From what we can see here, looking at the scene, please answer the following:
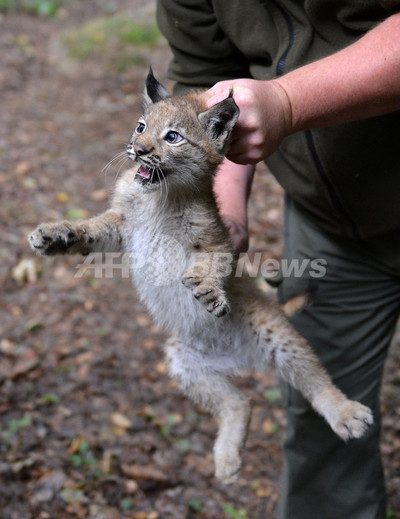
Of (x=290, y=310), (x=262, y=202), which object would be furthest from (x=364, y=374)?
(x=262, y=202)

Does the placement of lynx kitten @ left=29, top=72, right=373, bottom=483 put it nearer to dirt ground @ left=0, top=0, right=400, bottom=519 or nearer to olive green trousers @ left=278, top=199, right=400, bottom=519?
olive green trousers @ left=278, top=199, right=400, bottom=519

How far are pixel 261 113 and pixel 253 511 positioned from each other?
3161 millimetres

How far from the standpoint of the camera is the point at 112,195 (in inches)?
124

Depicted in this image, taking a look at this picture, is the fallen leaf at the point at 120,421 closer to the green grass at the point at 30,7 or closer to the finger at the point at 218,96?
the finger at the point at 218,96

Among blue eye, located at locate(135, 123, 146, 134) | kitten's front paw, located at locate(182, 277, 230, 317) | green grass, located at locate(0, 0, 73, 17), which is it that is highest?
green grass, located at locate(0, 0, 73, 17)

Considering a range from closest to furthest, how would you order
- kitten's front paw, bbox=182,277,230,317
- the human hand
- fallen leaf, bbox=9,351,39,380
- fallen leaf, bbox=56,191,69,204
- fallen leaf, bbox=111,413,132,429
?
the human hand < kitten's front paw, bbox=182,277,230,317 < fallen leaf, bbox=111,413,132,429 < fallen leaf, bbox=9,351,39,380 < fallen leaf, bbox=56,191,69,204

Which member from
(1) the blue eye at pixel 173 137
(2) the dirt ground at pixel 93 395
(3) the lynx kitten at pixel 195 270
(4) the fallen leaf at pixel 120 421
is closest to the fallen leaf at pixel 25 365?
(2) the dirt ground at pixel 93 395

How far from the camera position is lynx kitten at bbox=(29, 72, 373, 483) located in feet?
8.39

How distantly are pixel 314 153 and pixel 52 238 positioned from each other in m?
1.21

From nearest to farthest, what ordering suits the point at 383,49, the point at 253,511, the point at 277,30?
the point at 383,49 < the point at 277,30 < the point at 253,511

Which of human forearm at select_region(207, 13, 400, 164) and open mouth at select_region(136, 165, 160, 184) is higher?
human forearm at select_region(207, 13, 400, 164)

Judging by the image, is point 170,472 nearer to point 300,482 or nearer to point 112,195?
point 300,482

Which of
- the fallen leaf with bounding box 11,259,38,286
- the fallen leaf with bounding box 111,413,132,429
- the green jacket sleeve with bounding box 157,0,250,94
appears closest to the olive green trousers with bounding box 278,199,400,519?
the green jacket sleeve with bounding box 157,0,250,94

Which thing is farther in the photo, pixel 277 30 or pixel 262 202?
pixel 262 202
